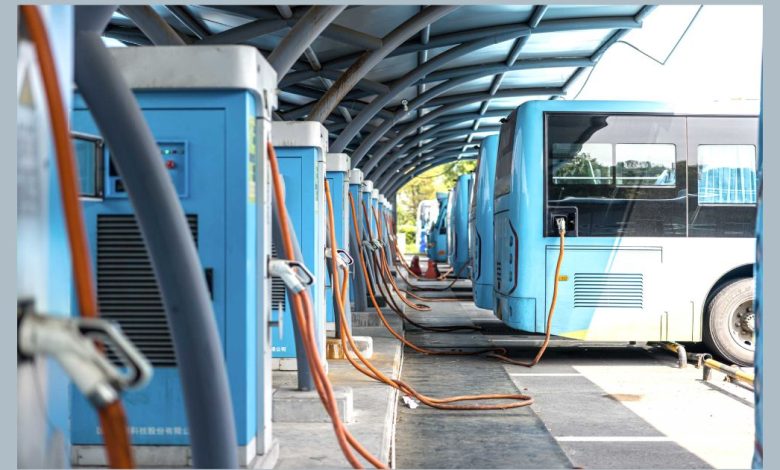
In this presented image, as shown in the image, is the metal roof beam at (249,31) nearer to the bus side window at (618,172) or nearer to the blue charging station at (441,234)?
the bus side window at (618,172)

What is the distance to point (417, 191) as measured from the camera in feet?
234

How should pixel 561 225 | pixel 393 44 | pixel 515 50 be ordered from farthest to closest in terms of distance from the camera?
pixel 515 50 → pixel 393 44 → pixel 561 225

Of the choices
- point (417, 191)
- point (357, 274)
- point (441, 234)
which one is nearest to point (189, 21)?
point (357, 274)

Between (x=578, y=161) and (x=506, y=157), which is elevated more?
(x=506, y=157)

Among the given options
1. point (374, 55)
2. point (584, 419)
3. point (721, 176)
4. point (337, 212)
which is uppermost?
point (374, 55)

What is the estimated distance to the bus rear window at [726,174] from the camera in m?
10.3

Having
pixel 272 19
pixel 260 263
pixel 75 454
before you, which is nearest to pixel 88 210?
pixel 260 263

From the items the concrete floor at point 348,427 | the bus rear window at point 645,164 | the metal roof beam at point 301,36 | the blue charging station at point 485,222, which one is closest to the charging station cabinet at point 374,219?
the blue charging station at point 485,222

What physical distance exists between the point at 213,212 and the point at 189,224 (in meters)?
0.14

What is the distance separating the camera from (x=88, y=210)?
196 inches

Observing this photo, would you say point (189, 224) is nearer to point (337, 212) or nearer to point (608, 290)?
point (337, 212)

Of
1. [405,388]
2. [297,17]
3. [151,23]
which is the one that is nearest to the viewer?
[405,388]

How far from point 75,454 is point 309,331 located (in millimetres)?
1456

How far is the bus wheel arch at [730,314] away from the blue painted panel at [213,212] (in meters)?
6.72
